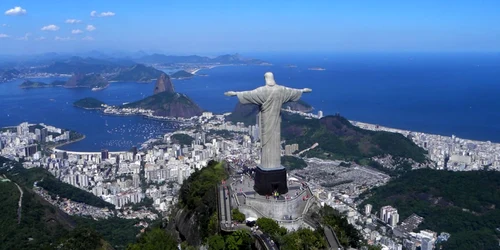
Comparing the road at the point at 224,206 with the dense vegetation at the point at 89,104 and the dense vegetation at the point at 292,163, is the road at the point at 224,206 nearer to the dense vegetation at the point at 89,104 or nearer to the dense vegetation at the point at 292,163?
the dense vegetation at the point at 292,163

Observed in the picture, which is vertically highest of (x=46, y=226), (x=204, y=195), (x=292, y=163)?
(x=204, y=195)

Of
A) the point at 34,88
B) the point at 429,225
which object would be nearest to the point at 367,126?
the point at 429,225

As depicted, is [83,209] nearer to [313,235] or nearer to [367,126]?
[313,235]

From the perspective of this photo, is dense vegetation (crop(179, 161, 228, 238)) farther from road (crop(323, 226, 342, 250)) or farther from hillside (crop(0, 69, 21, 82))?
hillside (crop(0, 69, 21, 82))

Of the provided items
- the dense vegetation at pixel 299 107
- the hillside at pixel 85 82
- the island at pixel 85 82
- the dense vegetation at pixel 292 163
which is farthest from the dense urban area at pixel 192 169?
the hillside at pixel 85 82

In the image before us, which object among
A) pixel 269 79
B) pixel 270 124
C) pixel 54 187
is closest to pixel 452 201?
pixel 270 124

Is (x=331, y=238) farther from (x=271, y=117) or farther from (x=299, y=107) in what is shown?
(x=299, y=107)
